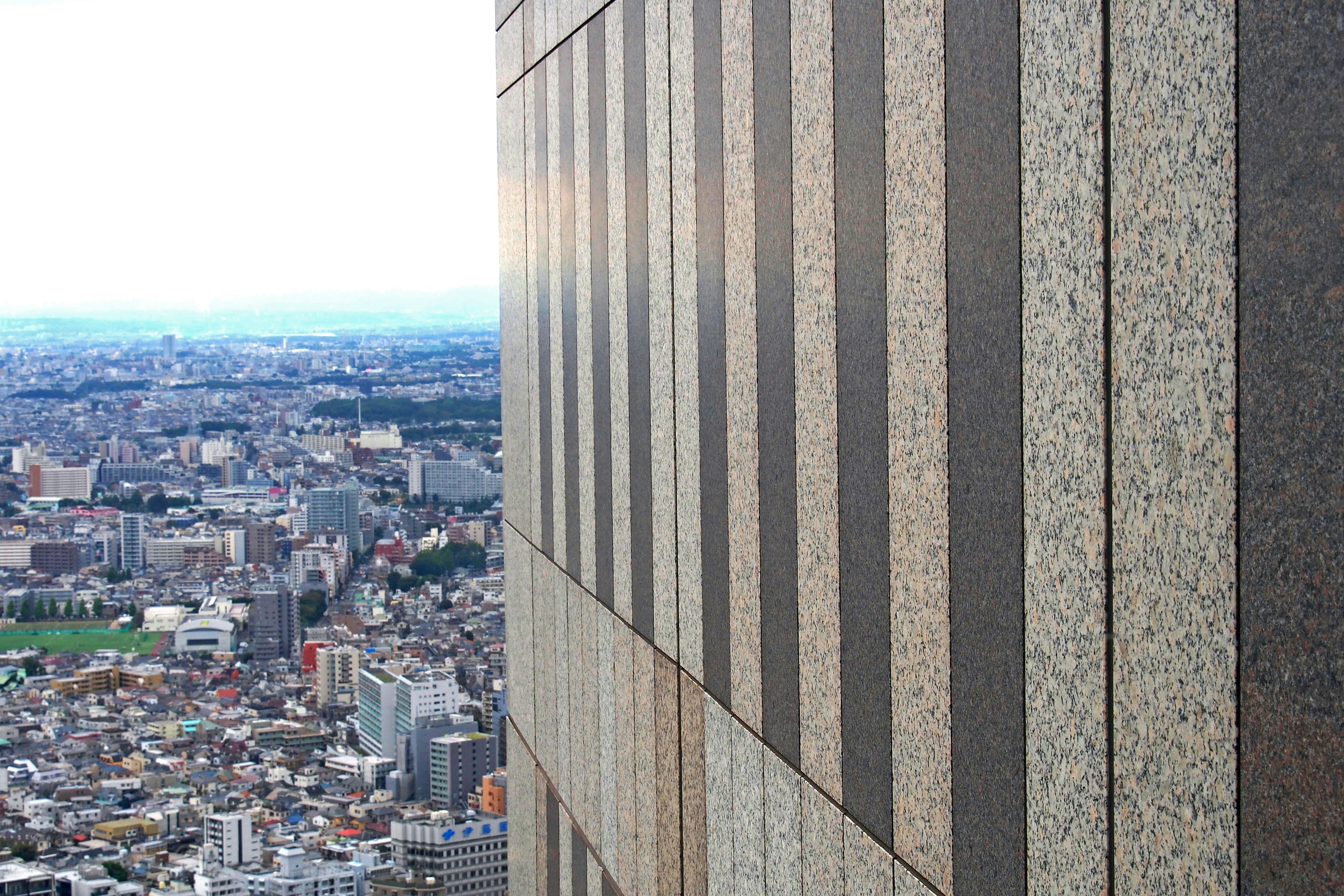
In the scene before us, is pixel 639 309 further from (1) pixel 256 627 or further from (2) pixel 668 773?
(1) pixel 256 627

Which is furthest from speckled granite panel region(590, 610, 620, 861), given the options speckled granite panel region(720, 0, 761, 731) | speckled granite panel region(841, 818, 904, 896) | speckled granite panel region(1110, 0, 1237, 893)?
speckled granite panel region(1110, 0, 1237, 893)

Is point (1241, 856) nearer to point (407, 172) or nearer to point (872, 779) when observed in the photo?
point (872, 779)

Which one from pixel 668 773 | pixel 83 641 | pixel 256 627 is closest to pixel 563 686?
pixel 668 773

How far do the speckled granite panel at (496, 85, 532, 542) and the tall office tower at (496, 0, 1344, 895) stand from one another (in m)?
2.24

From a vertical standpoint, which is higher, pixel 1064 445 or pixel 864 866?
pixel 1064 445

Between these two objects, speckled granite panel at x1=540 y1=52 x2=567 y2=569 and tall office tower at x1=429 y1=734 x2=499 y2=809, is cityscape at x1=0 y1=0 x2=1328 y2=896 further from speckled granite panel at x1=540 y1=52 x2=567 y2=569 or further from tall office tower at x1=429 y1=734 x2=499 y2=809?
tall office tower at x1=429 y1=734 x2=499 y2=809

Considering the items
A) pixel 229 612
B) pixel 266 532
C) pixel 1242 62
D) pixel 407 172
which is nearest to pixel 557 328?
pixel 1242 62

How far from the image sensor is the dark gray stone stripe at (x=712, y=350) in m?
3.69

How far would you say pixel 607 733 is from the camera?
17.2 feet

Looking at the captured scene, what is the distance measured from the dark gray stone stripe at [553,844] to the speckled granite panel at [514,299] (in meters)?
1.26

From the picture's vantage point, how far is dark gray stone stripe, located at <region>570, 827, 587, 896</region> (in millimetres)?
5848

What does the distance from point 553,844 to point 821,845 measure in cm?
377

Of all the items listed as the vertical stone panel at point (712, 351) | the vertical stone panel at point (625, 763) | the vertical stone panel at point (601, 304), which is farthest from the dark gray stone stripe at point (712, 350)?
the vertical stone panel at point (601, 304)

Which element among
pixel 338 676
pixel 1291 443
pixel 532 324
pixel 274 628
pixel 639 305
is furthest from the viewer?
pixel 274 628
